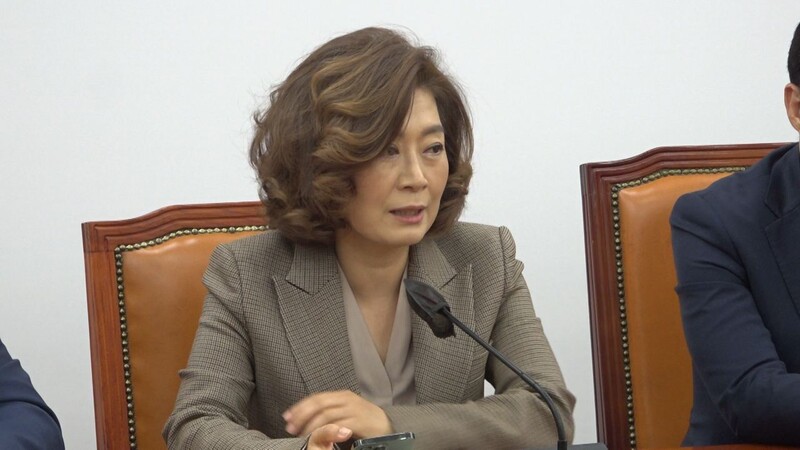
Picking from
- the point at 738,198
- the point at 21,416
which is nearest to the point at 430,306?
the point at 21,416

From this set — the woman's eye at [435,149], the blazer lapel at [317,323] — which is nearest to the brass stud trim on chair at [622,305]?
the woman's eye at [435,149]

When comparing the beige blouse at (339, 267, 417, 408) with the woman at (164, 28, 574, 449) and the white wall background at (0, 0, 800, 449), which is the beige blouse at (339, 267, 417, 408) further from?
the white wall background at (0, 0, 800, 449)

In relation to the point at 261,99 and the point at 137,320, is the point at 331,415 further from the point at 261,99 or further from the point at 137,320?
the point at 261,99

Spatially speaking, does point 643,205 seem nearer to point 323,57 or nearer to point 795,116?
point 795,116

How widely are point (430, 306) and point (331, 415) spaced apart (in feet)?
0.90

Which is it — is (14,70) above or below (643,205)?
above

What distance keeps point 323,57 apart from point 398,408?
579 mm

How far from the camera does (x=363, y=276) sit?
1.86 m

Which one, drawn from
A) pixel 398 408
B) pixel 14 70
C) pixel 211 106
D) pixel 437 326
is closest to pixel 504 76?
pixel 211 106

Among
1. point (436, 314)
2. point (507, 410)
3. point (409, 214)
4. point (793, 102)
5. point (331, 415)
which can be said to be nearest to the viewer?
point (436, 314)

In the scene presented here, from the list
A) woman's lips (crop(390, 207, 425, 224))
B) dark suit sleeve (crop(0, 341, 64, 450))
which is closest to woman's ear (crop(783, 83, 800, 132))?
woman's lips (crop(390, 207, 425, 224))

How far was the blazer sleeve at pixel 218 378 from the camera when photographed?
1596mm

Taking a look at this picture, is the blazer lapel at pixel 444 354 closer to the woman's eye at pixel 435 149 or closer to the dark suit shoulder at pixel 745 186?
the woman's eye at pixel 435 149

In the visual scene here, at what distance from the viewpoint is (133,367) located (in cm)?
186
